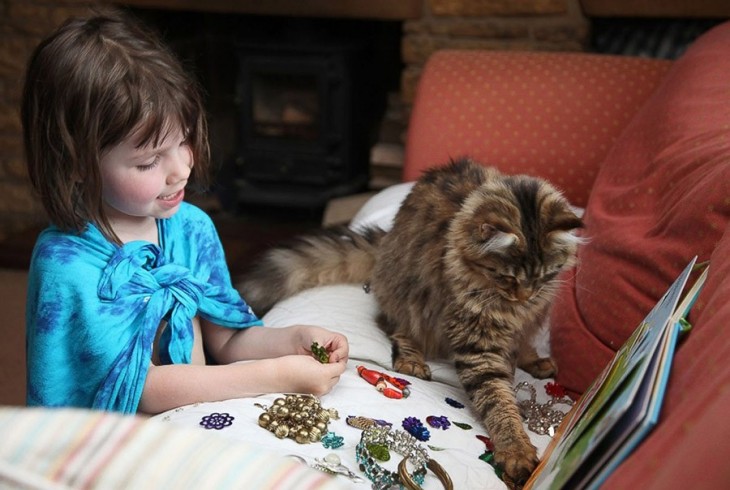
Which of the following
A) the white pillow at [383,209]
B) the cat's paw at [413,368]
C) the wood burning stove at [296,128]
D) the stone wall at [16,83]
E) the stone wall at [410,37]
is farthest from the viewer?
the wood burning stove at [296,128]

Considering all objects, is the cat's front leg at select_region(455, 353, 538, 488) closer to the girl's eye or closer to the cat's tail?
the cat's tail

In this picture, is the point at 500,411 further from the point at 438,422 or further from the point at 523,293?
the point at 523,293

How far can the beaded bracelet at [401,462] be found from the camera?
104 centimetres

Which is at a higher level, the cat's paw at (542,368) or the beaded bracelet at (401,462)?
the beaded bracelet at (401,462)

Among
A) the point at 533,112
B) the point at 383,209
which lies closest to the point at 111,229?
the point at 383,209

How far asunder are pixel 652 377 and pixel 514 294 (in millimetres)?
725

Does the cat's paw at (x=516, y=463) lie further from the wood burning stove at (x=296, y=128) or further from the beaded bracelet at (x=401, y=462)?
the wood burning stove at (x=296, y=128)

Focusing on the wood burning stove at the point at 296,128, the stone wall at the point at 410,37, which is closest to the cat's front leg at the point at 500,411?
the stone wall at the point at 410,37

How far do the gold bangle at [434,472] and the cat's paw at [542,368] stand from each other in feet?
1.62

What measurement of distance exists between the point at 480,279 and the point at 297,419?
0.48 m

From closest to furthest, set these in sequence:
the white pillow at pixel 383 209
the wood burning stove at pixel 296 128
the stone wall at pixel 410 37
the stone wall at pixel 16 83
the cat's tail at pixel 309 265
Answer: the cat's tail at pixel 309 265, the white pillow at pixel 383 209, the stone wall at pixel 410 37, the stone wall at pixel 16 83, the wood burning stove at pixel 296 128

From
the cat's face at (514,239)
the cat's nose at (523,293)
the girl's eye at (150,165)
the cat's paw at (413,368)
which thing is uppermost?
the girl's eye at (150,165)

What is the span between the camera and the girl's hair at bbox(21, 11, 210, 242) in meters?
1.13

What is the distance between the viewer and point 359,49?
3.42m
